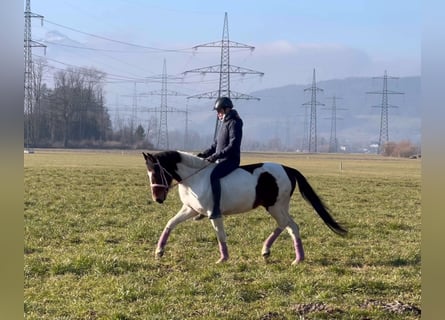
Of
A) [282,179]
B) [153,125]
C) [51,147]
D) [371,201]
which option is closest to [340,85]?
[153,125]

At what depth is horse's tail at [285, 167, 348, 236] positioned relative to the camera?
946 centimetres

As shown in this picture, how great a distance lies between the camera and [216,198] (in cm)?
866

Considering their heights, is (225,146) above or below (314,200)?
above

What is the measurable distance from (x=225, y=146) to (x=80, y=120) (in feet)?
207

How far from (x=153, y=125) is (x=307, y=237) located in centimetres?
7164

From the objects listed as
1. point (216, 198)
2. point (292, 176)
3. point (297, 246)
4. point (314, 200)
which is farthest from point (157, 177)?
point (314, 200)

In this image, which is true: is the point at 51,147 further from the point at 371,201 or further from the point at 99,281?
the point at 99,281

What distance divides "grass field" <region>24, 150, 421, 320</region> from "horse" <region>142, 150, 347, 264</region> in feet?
1.55

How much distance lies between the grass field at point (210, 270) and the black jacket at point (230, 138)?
5.52 ft

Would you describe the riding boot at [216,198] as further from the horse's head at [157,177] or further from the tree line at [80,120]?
the tree line at [80,120]

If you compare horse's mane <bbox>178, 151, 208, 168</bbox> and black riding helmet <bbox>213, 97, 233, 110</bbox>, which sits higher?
black riding helmet <bbox>213, 97, 233, 110</bbox>

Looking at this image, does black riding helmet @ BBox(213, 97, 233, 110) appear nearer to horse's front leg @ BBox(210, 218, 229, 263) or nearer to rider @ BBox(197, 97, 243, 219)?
rider @ BBox(197, 97, 243, 219)

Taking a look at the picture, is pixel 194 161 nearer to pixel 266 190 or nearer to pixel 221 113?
pixel 221 113

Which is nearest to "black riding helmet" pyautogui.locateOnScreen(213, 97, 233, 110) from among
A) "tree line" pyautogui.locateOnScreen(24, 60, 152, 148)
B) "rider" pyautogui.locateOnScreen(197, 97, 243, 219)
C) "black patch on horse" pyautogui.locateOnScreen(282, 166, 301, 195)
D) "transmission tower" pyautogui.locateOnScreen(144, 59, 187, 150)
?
"rider" pyautogui.locateOnScreen(197, 97, 243, 219)
